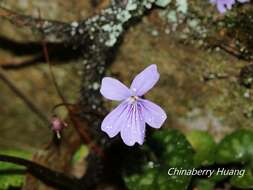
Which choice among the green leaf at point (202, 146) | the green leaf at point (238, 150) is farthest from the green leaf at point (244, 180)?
the green leaf at point (202, 146)

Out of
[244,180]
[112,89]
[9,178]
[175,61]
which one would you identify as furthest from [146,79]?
[9,178]

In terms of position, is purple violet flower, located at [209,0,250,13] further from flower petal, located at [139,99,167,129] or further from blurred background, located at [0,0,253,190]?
flower petal, located at [139,99,167,129]

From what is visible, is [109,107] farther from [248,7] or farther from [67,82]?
[248,7]

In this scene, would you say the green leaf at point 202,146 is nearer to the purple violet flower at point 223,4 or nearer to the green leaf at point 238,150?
the green leaf at point 238,150

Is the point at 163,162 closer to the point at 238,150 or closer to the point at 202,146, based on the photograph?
the point at 202,146

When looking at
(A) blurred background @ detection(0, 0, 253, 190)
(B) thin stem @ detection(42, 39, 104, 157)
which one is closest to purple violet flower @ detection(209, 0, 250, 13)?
(A) blurred background @ detection(0, 0, 253, 190)
